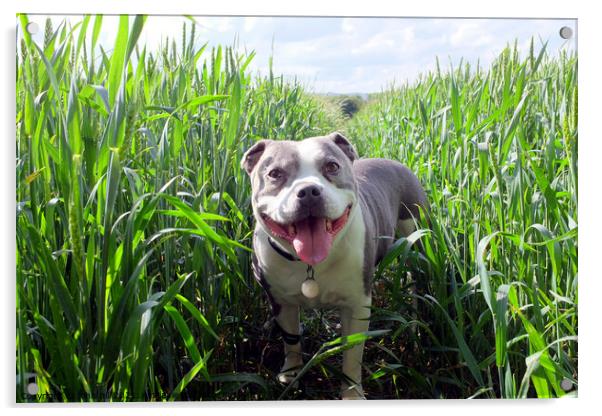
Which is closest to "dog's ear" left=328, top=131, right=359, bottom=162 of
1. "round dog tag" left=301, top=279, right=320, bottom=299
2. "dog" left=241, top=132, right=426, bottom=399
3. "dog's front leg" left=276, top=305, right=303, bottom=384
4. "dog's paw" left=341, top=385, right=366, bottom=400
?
"dog" left=241, top=132, right=426, bottom=399

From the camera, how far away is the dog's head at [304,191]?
1.68 m

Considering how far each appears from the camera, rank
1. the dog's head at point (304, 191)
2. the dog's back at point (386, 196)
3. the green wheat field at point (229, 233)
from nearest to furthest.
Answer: the green wheat field at point (229, 233) → the dog's head at point (304, 191) → the dog's back at point (386, 196)

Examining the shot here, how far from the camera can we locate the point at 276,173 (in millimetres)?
1792

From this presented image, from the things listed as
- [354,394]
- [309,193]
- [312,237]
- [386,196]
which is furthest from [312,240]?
[386,196]

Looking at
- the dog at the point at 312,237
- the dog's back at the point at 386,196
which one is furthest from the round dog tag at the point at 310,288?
the dog's back at the point at 386,196

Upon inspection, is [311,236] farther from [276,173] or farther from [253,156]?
[253,156]

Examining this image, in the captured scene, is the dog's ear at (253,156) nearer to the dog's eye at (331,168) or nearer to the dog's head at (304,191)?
the dog's head at (304,191)

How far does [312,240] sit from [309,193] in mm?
141

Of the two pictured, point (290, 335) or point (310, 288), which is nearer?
point (310, 288)

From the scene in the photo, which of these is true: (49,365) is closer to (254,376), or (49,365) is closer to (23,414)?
(23,414)

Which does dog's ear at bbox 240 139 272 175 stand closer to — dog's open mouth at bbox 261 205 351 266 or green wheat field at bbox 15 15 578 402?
green wheat field at bbox 15 15 578 402

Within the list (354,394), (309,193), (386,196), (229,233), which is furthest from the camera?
(386,196)

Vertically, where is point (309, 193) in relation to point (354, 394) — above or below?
above

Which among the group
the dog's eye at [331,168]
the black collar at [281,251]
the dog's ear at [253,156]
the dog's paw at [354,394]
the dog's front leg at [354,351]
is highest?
the dog's ear at [253,156]
